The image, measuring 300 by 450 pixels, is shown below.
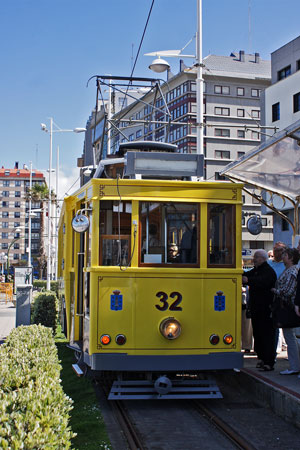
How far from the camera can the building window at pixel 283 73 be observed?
1699 inches

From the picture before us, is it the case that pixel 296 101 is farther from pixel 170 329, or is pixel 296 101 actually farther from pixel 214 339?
pixel 170 329

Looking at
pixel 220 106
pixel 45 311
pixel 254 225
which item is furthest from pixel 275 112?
pixel 254 225

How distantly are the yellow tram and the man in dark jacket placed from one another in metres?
0.95

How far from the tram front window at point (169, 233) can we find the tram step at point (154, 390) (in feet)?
5.20

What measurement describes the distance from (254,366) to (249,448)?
3363mm

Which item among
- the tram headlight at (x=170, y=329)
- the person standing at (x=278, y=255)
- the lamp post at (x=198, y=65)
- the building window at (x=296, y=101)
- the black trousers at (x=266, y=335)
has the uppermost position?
the building window at (x=296, y=101)

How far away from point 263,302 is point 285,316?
62 centimetres

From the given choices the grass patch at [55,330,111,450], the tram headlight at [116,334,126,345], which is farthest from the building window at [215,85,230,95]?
the tram headlight at [116,334,126,345]

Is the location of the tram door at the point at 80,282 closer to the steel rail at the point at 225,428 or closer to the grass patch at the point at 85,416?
the grass patch at the point at 85,416

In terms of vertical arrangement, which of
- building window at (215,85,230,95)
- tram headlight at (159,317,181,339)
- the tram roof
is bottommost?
tram headlight at (159,317,181,339)

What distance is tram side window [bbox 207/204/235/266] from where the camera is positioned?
25.9ft

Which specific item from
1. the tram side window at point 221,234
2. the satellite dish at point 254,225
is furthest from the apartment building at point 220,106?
the tram side window at point 221,234

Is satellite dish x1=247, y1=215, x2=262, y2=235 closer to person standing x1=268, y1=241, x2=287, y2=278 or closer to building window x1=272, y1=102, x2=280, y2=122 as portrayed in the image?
person standing x1=268, y1=241, x2=287, y2=278

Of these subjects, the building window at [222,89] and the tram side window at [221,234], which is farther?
the building window at [222,89]
